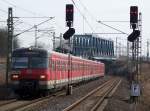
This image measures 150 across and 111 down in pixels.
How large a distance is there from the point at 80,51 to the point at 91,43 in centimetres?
1167

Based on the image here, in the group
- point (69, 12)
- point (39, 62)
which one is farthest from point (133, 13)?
point (39, 62)

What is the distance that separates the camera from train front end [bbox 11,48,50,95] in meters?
27.9

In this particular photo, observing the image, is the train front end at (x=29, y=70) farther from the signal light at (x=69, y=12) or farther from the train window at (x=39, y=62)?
the signal light at (x=69, y=12)

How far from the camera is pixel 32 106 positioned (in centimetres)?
2294

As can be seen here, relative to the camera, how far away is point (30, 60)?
93.3 ft

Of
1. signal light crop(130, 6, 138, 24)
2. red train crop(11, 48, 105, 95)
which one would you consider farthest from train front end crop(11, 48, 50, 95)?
Result: signal light crop(130, 6, 138, 24)

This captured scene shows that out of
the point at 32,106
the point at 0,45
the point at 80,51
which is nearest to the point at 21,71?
the point at 32,106

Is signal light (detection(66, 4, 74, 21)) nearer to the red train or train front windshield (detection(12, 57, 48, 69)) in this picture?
the red train

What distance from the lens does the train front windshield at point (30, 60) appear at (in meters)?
28.4

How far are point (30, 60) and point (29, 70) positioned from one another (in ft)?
2.18

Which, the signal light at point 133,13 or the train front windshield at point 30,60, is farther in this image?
the train front windshield at point 30,60

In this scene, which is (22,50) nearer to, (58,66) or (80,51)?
(58,66)

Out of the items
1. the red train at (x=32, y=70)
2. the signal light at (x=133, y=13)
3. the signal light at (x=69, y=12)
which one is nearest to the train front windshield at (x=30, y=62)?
the red train at (x=32, y=70)

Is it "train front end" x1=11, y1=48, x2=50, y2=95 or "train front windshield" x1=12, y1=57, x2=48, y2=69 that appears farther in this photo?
"train front windshield" x1=12, y1=57, x2=48, y2=69
